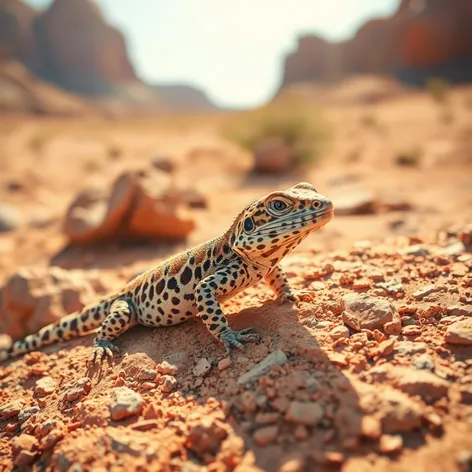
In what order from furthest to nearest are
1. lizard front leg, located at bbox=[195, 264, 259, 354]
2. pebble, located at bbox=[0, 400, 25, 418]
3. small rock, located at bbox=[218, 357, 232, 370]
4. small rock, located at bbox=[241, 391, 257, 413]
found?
pebble, located at bbox=[0, 400, 25, 418]
lizard front leg, located at bbox=[195, 264, 259, 354]
small rock, located at bbox=[218, 357, 232, 370]
small rock, located at bbox=[241, 391, 257, 413]

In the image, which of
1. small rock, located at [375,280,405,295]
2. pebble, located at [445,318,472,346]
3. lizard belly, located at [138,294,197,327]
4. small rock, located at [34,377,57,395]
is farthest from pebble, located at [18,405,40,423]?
pebble, located at [445,318,472,346]

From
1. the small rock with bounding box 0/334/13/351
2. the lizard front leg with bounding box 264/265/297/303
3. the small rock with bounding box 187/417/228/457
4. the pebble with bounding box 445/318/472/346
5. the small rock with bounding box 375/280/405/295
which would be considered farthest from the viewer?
the small rock with bounding box 0/334/13/351

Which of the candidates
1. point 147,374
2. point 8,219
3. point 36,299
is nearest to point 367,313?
point 147,374

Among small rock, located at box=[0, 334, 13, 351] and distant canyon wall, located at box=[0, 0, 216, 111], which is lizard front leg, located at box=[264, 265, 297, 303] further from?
distant canyon wall, located at box=[0, 0, 216, 111]

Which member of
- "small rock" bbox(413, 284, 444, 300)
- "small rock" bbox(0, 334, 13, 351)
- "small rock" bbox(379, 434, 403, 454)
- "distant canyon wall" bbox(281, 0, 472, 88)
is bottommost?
"small rock" bbox(379, 434, 403, 454)

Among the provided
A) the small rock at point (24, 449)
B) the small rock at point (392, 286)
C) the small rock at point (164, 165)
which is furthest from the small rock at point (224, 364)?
the small rock at point (164, 165)

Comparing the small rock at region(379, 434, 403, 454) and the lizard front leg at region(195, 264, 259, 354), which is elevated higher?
the lizard front leg at region(195, 264, 259, 354)

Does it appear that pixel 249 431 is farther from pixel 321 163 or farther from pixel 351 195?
pixel 321 163
